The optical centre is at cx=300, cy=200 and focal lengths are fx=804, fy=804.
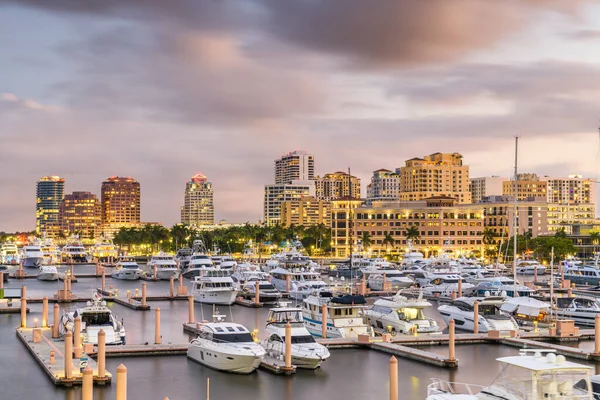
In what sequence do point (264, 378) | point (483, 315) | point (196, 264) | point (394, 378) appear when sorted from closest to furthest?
point (394, 378) < point (264, 378) < point (483, 315) < point (196, 264)

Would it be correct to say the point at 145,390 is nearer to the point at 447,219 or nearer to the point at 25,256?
the point at 25,256

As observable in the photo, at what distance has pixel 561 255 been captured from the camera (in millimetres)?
133250

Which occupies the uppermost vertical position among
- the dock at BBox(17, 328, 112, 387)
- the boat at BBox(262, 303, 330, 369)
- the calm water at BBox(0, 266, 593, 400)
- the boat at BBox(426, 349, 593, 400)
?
the boat at BBox(426, 349, 593, 400)

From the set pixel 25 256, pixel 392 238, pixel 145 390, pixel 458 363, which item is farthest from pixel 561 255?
pixel 145 390

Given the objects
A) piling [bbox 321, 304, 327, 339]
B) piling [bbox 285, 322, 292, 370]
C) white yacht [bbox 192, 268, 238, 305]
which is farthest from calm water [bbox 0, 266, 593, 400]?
white yacht [bbox 192, 268, 238, 305]

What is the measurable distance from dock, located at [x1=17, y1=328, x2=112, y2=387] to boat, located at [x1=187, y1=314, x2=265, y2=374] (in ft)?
16.8

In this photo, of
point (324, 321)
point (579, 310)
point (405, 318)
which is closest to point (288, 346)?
point (324, 321)

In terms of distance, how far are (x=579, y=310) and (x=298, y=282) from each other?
27476mm

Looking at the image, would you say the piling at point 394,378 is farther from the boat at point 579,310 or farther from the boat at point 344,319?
the boat at point 579,310

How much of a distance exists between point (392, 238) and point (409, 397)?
138 meters

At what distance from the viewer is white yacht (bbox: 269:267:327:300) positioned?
70938 mm

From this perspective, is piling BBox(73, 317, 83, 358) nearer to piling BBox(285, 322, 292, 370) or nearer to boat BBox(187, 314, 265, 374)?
boat BBox(187, 314, 265, 374)

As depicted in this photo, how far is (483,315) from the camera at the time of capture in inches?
2023

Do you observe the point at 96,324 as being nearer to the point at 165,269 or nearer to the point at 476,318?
the point at 476,318
